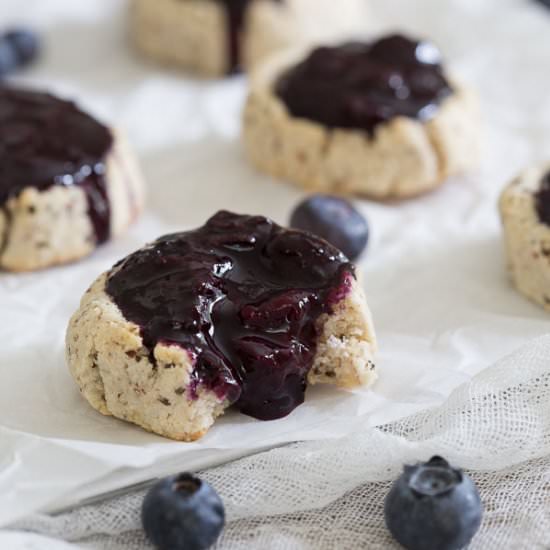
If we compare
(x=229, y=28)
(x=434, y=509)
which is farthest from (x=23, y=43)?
(x=434, y=509)

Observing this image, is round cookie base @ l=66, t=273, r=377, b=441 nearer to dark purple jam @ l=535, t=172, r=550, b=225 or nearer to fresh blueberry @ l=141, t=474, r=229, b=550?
fresh blueberry @ l=141, t=474, r=229, b=550

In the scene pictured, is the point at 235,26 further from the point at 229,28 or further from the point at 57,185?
the point at 57,185

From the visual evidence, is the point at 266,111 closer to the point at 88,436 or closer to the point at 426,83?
the point at 426,83

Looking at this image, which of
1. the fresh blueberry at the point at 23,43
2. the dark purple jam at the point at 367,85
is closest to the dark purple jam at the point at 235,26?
the dark purple jam at the point at 367,85

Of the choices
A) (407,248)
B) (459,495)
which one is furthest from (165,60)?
(459,495)

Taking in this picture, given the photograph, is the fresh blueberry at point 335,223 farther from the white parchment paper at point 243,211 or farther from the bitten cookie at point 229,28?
the bitten cookie at point 229,28
